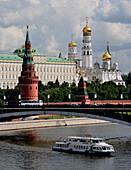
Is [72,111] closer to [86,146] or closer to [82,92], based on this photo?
[86,146]

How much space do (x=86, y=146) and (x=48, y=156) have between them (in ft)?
19.6

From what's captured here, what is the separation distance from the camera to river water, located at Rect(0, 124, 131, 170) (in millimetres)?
65375

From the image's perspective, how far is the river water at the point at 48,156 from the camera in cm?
6538

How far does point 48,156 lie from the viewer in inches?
2827

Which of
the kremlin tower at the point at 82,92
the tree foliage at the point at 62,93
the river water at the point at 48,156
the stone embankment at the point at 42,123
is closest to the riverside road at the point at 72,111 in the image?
the river water at the point at 48,156

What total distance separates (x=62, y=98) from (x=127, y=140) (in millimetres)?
73723

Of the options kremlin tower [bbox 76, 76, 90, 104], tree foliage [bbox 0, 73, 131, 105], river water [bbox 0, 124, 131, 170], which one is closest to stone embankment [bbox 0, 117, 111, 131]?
river water [bbox 0, 124, 131, 170]

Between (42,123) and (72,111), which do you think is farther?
(42,123)

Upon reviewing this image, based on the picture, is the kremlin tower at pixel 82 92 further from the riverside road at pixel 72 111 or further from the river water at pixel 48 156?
the riverside road at pixel 72 111

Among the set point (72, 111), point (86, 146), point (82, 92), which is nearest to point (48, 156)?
point (86, 146)

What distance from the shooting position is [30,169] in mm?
64125

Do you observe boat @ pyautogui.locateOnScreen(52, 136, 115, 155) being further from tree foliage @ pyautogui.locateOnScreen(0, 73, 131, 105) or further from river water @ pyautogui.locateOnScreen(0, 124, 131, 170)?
tree foliage @ pyautogui.locateOnScreen(0, 73, 131, 105)

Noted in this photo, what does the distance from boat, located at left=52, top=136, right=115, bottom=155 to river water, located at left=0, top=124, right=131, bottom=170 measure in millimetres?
1245

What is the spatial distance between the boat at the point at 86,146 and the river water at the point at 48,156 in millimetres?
1245
